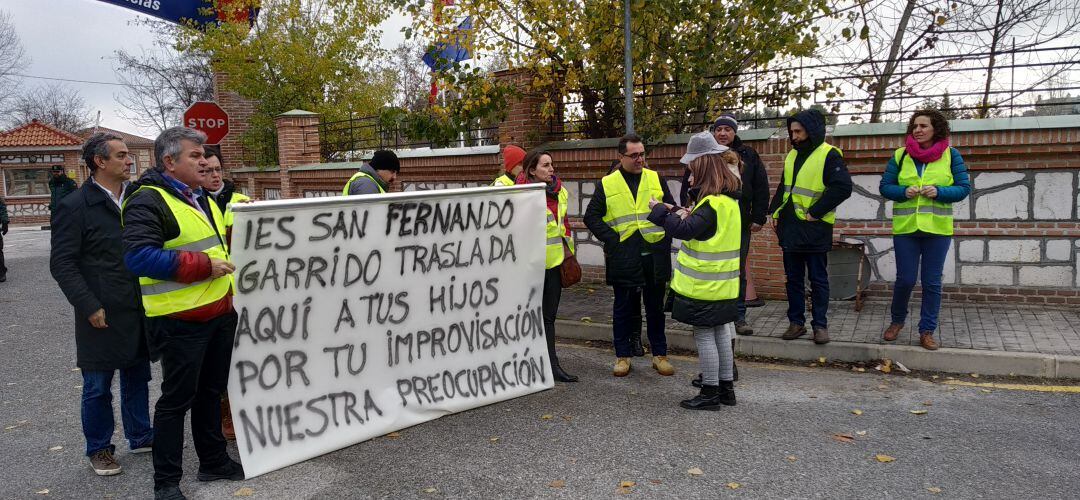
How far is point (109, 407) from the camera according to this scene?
4.60m

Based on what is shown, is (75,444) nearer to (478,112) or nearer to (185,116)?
(478,112)

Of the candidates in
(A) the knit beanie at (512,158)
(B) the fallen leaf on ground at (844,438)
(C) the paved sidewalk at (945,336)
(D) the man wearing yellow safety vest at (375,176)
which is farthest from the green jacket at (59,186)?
(B) the fallen leaf on ground at (844,438)

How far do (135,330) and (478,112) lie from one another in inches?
262

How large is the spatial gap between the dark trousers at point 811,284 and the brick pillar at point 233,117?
16.8 metres

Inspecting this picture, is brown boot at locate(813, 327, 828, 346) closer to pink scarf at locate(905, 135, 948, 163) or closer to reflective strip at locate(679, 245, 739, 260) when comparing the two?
pink scarf at locate(905, 135, 948, 163)

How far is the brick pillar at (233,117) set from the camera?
20.6m

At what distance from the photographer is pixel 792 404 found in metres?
5.41

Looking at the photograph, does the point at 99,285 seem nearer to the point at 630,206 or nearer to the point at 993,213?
the point at 630,206

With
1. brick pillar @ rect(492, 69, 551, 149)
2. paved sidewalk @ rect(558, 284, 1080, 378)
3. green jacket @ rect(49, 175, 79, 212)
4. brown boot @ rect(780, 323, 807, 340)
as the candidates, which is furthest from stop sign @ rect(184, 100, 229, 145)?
brown boot @ rect(780, 323, 807, 340)

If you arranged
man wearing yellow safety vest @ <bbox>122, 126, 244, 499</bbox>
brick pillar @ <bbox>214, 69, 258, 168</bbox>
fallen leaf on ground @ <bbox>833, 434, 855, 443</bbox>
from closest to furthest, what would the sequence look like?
1. man wearing yellow safety vest @ <bbox>122, 126, 244, 499</bbox>
2. fallen leaf on ground @ <bbox>833, 434, 855, 443</bbox>
3. brick pillar @ <bbox>214, 69, 258, 168</bbox>

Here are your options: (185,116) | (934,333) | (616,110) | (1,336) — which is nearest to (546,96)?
(616,110)

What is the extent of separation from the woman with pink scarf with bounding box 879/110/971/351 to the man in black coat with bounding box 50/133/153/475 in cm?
561

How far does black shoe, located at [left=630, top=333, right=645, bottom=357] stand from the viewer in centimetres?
655

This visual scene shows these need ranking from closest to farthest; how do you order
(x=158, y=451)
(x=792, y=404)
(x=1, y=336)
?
(x=158, y=451) < (x=792, y=404) < (x=1, y=336)
